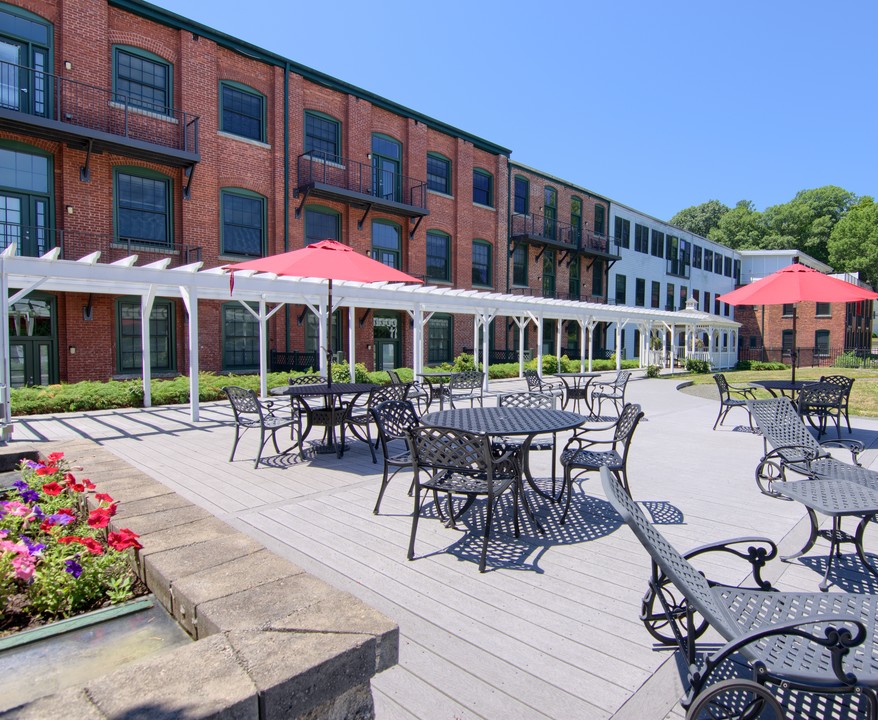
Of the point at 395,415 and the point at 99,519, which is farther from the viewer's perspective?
the point at 395,415

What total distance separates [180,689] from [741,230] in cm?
6413

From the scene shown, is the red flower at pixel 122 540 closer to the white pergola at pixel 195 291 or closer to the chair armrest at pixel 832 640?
Result: the chair armrest at pixel 832 640

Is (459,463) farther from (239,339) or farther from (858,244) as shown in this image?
(858,244)

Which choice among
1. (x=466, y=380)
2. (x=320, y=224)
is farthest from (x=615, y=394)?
(x=320, y=224)

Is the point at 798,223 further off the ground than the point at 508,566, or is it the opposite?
the point at 798,223

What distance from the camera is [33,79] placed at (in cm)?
1206

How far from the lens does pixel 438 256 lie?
2119cm

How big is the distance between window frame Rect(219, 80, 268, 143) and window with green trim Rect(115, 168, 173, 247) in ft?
8.13

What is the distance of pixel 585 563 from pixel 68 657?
8.93 ft

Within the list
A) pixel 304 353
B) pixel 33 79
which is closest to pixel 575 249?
pixel 304 353

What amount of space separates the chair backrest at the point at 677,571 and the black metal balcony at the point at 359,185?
15.7 metres

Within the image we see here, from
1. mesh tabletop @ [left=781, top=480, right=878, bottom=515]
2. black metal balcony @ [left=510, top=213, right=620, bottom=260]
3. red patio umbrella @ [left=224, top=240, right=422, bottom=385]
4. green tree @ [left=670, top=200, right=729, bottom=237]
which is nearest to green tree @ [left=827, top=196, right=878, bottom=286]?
green tree @ [left=670, top=200, right=729, bottom=237]

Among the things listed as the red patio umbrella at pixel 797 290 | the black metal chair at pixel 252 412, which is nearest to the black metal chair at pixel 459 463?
the black metal chair at pixel 252 412

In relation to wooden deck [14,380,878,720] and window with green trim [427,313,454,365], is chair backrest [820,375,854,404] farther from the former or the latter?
window with green trim [427,313,454,365]
